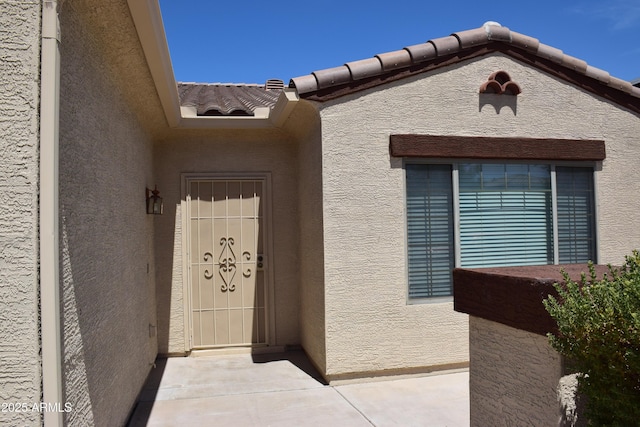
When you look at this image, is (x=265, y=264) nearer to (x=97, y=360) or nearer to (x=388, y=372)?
(x=388, y=372)

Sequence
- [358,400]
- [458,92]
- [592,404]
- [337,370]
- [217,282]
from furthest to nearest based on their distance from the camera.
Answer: [217,282], [458,92], [337,370], [358,400], [592,404]

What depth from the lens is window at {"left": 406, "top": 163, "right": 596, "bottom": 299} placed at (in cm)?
671

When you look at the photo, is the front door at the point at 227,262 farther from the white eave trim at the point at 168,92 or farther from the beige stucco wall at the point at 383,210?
the beige stucco wall at the point at 383,210

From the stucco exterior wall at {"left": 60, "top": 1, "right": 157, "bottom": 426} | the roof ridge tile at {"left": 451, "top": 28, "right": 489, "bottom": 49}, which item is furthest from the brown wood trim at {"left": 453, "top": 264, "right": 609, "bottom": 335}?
the roof ridge tile at {"left": 451, "top": 28, "right": 489, "bottom": 49}

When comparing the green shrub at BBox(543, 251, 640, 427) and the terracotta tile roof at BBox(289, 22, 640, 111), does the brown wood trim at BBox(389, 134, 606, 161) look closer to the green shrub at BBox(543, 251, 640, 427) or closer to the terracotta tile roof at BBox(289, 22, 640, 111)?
the terracotta tile roof at BBox(289, 22, 640, 111)

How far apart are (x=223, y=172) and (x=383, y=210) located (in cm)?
276

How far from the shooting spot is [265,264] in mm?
8117

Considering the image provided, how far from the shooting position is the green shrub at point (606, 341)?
2.39 meters

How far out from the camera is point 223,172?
8023mm

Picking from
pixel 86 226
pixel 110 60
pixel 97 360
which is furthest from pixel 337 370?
pixel 110 60

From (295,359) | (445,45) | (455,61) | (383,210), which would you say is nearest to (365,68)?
(445,45)

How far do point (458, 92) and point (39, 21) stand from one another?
→ 5.12 metres

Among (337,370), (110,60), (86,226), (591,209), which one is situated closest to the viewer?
(86,226)

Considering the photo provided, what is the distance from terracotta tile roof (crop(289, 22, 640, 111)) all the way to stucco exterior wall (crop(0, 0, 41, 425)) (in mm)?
3674
